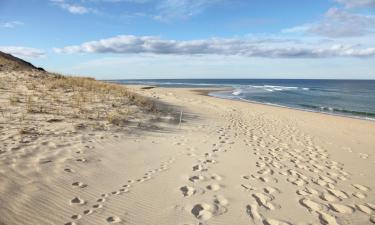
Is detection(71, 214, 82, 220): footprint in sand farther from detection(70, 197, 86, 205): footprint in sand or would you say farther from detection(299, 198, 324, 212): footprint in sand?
detection(299, 198, 324, 212): footprint in sand

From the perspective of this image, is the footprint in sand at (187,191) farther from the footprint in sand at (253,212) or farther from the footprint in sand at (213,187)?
the footprint in sand at (253,212)

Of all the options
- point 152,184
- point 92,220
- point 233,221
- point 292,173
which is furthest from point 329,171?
point 92,220

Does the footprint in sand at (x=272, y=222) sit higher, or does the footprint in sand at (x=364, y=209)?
the footprint in sand at (x=272, y=222)

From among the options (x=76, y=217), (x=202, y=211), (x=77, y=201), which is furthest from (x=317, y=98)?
(x=76, y=217)

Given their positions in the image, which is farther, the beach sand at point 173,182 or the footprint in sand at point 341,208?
the footprint in sand at point 341,208

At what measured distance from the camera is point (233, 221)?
4.29m

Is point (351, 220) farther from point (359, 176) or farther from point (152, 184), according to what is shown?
point (152, 184)

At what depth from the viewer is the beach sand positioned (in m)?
4.21

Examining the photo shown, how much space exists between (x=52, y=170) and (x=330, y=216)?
15.8 feet

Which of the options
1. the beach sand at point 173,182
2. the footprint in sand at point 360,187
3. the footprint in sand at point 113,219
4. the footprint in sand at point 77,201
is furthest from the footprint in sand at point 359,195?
the footprint in sand at point 77,201

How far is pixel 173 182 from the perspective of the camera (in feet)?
18.2

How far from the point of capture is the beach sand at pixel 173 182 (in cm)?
421

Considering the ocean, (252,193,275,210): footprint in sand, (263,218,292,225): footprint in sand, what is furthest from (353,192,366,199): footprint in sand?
the ocean

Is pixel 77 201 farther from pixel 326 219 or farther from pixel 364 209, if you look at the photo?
pixel 364 209
